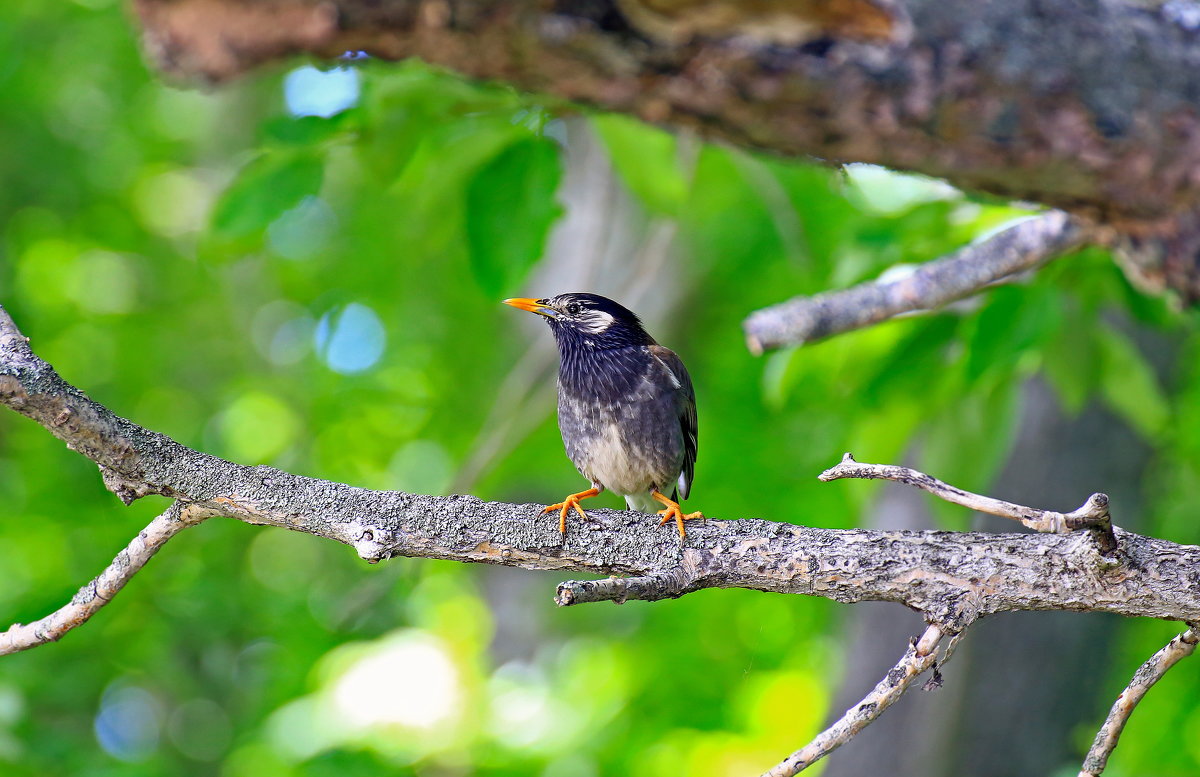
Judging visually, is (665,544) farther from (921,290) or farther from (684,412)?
(684,412)

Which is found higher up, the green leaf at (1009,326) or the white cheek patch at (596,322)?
the green leaf at (1009,326)

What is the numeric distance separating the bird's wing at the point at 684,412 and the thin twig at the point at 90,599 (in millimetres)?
2678

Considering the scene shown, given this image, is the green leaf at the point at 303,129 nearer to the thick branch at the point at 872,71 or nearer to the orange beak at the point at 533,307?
the orange beak at the point at 533,307

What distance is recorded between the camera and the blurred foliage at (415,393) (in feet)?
11.1

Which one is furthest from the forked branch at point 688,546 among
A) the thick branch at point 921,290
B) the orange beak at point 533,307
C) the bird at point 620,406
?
the orange beak at point 533,307

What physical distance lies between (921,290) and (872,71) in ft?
4.69

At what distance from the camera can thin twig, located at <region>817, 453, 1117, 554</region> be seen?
1956 mm

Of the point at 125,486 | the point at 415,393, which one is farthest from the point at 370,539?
the point at 415,393

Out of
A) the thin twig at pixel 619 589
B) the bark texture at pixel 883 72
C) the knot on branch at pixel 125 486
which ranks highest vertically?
the bark texture at pixel 883 72

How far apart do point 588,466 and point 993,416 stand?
5.59ft

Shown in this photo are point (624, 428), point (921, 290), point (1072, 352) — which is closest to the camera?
point (921, 290)

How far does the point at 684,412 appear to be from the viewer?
182 inches

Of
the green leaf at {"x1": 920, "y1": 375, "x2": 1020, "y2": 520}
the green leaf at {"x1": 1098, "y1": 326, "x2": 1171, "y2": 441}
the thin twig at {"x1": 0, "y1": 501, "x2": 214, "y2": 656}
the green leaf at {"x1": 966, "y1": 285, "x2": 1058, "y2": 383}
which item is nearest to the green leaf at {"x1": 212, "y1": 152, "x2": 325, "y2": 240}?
the thin twig at {"x1": 0, "y1": 501, "x2": 214, "y2": 656}

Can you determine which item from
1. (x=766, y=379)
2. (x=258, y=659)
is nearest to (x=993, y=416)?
(x=766, y=379)
